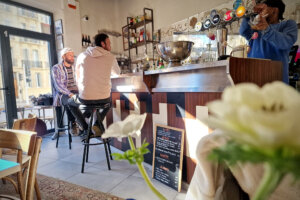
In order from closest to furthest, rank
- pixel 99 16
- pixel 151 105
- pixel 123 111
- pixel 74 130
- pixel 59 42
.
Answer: pixel 151 105, pixel 123 111, pixel 74 130, pixel 59 42, pixel 99 16

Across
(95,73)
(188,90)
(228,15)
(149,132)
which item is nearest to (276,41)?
(188,90)

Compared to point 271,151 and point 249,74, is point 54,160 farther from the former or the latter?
point 271,151

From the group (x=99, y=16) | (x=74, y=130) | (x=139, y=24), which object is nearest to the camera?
(x=74, y=130)

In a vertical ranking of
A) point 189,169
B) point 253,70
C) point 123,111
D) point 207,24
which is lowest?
point 189,169

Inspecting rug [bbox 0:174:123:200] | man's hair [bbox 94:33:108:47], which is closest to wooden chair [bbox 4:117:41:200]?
rug [bbox 0:174:123:200]

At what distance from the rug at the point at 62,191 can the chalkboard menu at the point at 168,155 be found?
49cm

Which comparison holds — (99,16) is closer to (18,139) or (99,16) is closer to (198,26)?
(198,26)

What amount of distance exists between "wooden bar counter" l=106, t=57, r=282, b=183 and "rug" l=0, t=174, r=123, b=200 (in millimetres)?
701

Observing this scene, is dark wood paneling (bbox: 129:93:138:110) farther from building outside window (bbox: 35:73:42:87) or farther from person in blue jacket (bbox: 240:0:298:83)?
building outside window (bbox: 35:73:42:87)

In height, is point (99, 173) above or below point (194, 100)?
below

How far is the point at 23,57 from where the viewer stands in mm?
3846

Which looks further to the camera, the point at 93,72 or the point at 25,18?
the point at 25,18

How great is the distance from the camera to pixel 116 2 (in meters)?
5.40

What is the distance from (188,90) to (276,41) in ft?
2.55
